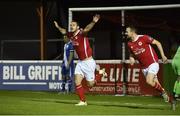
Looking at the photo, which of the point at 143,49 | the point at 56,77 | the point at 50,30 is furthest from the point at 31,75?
the point at 50,30

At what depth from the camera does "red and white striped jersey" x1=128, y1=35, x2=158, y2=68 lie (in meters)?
15.9

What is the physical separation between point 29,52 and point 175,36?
11.8 meters

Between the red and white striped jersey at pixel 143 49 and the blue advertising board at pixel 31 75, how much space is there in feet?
25.9

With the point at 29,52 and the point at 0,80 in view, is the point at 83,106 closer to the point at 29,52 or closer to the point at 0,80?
the point at 0,80

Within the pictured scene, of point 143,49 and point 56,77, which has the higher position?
point 143,49

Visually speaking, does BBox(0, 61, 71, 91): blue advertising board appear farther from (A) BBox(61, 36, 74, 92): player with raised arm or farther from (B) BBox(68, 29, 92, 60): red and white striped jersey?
(B) BBox(68, 29, 92, 60): red and white striped jersey

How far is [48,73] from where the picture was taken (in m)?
23.8

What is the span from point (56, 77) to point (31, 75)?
1.07 meters

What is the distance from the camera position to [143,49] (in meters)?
16.0

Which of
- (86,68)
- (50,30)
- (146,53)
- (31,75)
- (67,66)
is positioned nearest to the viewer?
(146,53)

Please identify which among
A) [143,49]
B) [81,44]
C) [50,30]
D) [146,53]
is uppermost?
[50,30]

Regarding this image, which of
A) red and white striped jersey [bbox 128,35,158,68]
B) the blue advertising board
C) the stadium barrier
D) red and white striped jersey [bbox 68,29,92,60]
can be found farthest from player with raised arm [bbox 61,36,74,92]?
red and white striped jersey [bbox 128,35,158,68]

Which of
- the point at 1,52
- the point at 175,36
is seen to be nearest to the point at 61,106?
the point at 175,36

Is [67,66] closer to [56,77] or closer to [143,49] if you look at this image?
[56,77]
